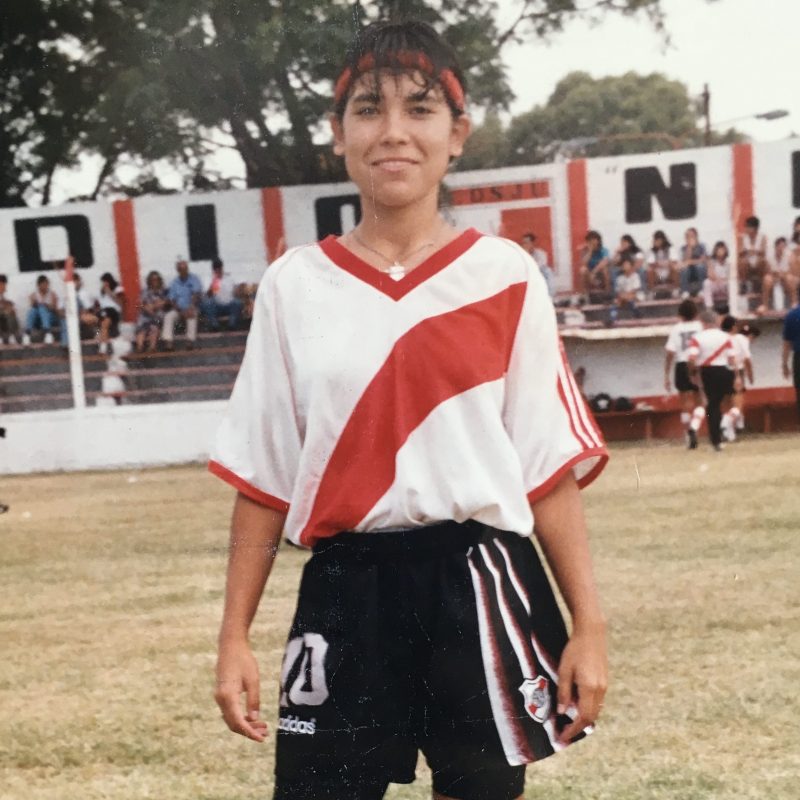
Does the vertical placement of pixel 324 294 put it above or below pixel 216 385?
above

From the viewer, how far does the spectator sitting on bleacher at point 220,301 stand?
658 inches

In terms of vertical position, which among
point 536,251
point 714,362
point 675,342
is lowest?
point 714,362

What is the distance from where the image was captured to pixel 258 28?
8.27 metres

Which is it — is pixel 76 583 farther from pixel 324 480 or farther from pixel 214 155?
pixel 214 155

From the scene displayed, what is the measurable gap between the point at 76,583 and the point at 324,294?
521cm

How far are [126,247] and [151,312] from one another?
6.29 feet

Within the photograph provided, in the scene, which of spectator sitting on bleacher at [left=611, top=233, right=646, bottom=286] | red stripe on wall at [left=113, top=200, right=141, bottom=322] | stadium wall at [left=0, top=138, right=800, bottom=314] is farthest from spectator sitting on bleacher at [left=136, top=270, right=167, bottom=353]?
spectator sitting on bleacher at [left=611, top=233, right=646, bottom=286]

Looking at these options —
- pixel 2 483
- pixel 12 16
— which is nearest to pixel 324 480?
pixel 12 16

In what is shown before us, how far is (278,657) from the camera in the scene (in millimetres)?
4688

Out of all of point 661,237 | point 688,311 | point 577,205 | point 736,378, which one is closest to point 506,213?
point 577,205

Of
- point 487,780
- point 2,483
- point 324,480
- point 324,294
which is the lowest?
point 2,483

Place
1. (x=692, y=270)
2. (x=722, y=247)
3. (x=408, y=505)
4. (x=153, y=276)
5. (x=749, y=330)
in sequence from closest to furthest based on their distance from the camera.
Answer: (x=408, y=505), (x=749, y=330), (x=692, y=270), (x=722, y=247), (x=153, y=276)

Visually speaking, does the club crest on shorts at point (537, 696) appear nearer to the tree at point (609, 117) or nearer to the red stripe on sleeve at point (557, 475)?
the red stripe on sleeve at point (557, 475)

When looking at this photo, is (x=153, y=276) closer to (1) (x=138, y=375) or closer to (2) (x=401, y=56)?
(1) (x=138, y=375)
